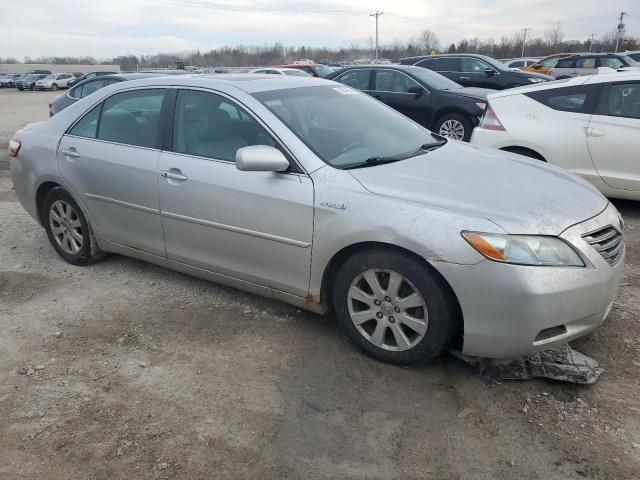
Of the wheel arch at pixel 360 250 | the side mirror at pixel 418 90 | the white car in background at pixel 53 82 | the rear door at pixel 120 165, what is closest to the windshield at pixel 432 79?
the side mirror at pixel 418 90

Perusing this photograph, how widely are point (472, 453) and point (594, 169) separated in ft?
13.9

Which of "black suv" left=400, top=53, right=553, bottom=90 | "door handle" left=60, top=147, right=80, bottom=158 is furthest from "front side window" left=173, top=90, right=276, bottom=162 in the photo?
"black suv" left=400, top=53, right=553, bottom=90

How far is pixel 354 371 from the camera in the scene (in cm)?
310

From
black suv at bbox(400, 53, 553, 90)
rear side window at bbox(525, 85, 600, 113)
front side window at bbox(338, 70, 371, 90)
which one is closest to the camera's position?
rear side window at bbox(525, 85, 600, 113)

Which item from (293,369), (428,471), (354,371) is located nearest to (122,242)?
(293,369)

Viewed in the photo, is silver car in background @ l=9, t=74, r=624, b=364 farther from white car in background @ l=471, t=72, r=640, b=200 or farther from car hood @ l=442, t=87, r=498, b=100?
car hood @ l=442, t=87, r=498, b=100

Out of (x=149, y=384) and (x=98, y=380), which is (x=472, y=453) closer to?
(x=149, y=384)

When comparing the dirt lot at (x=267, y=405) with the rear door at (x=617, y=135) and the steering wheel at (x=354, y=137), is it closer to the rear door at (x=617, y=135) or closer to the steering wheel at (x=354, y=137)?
the steering wheel at (x=354, y=137)

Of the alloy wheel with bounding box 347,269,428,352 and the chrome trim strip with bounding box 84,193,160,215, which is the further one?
the chrome trim strip with bounding box 84,193,160,215

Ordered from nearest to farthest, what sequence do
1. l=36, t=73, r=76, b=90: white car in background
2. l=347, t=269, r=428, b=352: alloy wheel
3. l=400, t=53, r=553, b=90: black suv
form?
l=347, t=269, r=428, b=352: alloy wheel, l=400, t=53, r=553, b=90: black suv, l=36, t=73, r=76, b=90: white car in background

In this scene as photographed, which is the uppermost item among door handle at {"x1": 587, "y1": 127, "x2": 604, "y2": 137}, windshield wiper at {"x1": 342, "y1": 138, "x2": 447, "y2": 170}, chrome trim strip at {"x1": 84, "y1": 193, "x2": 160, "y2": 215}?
windshield wiper at {"x1": 342, "y1": 138, "x2": 447, "y2": 170}

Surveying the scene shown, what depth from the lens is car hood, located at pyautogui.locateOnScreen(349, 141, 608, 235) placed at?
109 inches

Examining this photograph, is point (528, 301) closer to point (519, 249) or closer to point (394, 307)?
point (519, 249)

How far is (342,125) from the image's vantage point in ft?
12.1
